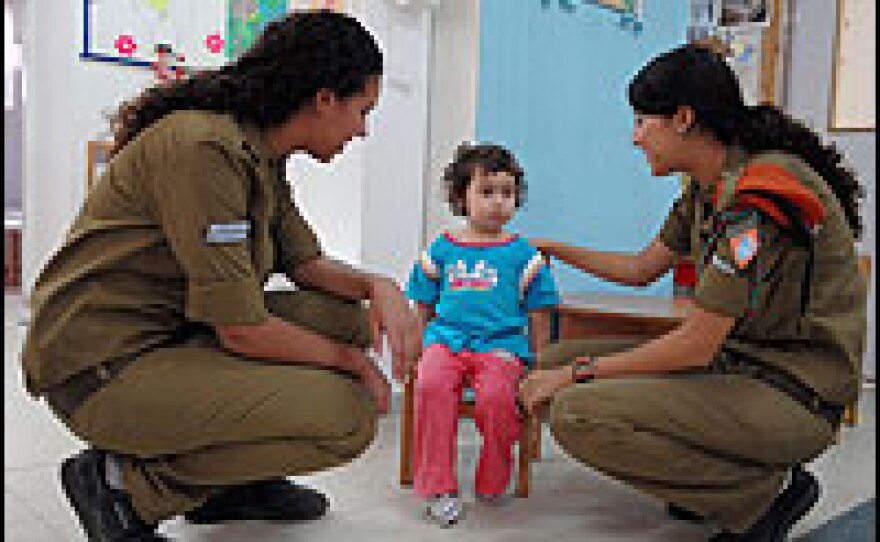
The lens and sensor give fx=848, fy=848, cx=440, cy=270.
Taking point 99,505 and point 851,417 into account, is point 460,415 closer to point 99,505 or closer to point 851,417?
point 99,505

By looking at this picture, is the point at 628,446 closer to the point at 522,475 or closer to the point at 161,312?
the point at 522,475

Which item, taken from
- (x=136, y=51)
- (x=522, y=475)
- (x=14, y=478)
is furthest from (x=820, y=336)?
(x=136, y=51)

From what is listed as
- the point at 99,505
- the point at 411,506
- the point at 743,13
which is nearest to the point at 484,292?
the point at 411,506

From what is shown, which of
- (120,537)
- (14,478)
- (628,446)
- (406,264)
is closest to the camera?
(120,537)

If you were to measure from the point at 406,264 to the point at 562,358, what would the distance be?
953 mm

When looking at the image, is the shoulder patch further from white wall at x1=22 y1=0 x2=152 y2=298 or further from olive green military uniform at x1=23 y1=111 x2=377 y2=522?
white wall at x1=22 y1=0 x2=152 y2=298

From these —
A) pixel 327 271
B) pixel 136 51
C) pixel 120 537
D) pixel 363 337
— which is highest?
pixel 136 51

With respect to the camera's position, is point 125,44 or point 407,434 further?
point 125,44

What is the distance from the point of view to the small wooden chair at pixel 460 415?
2043 mm

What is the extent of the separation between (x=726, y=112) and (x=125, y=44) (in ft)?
12.7

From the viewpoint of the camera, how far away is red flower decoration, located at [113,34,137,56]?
4676 mm

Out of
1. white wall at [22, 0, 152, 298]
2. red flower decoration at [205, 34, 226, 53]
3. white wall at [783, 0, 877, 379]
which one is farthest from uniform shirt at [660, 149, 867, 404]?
white wall at [22, 0, 152, 298]

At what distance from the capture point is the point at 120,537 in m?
1.44

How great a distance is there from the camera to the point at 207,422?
1.42 metres
